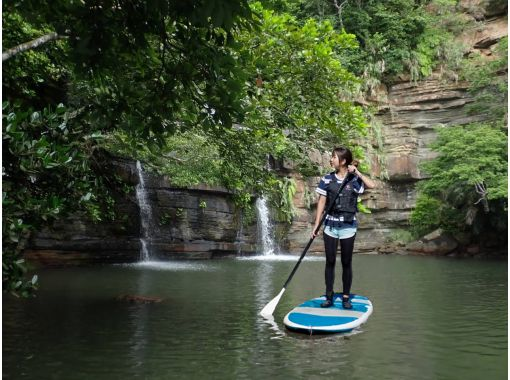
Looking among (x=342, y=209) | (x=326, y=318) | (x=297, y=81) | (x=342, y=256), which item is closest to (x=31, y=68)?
(x=297, y=81)

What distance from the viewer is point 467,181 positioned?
807 inches

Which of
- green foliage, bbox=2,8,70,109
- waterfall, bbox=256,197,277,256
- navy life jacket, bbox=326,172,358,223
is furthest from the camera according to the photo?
waterfall, bbox=256,197,277,256

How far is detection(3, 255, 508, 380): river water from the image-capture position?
15.1 ft

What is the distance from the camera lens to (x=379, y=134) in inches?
1036

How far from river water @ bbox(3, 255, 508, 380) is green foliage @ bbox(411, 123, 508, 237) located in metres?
10.8

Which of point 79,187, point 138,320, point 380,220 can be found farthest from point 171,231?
point 79,187

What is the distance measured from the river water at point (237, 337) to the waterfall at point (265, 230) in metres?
12.7

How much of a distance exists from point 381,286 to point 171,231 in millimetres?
11162

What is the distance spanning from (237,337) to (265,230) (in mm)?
17719

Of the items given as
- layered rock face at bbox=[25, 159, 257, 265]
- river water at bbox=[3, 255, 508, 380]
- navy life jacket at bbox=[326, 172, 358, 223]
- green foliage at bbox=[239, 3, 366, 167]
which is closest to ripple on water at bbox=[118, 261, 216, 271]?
layered rock face at bbox=[25, 159, 257, 265]

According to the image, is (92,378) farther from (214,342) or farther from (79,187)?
(79,187)

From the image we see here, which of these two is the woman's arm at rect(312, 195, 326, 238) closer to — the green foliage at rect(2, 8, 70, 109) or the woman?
the woman

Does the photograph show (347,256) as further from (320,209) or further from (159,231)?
(159,231)

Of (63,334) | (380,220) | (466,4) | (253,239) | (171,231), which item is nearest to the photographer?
(63,334)
